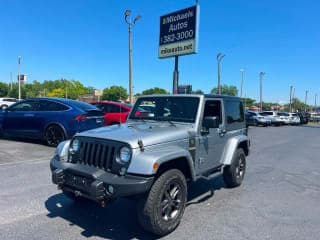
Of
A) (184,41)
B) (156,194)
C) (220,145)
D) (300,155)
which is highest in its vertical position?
(184,41)

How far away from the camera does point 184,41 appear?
14.6m

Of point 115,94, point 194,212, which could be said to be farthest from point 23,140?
point 115,94

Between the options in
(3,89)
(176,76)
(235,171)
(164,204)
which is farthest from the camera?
(3,89)

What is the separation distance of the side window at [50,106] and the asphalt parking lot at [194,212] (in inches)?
116

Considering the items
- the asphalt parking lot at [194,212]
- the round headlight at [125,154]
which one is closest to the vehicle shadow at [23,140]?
the asphalt parking lot at [194,212]

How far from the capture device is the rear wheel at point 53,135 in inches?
375

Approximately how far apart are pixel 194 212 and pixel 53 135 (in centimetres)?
659

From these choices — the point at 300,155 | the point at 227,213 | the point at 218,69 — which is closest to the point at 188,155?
the point at 227,213

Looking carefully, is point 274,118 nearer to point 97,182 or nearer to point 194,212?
point 194,212

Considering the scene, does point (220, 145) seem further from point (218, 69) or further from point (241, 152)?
point (218, 69)

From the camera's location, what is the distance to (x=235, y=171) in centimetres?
575

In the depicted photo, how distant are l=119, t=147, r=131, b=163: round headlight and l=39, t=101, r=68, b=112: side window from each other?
6.57 metres

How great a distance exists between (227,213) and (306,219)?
3.83 feet

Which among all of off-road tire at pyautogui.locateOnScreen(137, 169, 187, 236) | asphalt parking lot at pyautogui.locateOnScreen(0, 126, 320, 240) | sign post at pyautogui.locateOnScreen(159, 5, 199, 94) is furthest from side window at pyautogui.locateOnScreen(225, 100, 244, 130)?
sign post at pyautogui.locateOnScreen(159, 5, 199, 94)
